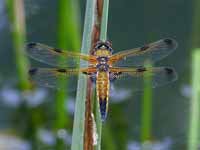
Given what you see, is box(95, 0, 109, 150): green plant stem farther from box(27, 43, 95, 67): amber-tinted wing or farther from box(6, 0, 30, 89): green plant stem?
box(6, 0, 30, 89): green plant stem

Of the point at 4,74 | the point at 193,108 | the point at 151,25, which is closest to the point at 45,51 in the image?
the point at 193,108

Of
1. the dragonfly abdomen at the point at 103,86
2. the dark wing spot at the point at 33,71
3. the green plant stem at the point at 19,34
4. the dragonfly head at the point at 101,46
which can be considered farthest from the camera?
the green plant stem at the point at 19,34

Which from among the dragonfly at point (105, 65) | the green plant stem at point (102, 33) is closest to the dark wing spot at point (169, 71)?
the dragonfly at point (105, 65)

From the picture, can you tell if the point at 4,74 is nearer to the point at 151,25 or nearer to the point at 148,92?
the point at 151,25

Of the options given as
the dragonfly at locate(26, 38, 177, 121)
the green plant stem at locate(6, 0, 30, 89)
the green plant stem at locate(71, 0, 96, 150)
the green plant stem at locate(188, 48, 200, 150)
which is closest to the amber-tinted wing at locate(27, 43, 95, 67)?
the dragonfly at locate(26, 38, 177, 121)

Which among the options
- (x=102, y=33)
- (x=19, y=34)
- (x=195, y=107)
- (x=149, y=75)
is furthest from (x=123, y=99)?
(x=102, y=33)

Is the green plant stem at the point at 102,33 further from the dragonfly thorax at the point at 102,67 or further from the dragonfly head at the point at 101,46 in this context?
the dragonfly thorax at the point at 102,67
